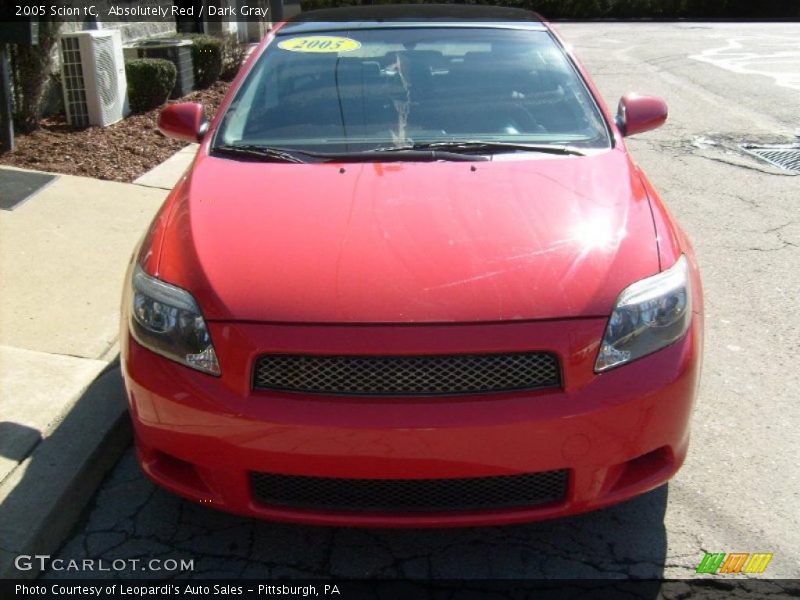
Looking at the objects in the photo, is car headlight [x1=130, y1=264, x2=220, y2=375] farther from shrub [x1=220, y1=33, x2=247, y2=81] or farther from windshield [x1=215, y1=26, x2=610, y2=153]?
shrub [x1=220, y1=33, x2=247, y2=81]

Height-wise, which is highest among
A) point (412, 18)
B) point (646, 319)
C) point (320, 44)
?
point (412, 18)

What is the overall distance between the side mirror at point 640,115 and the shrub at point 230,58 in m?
8.32

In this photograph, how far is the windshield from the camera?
12.4 feet

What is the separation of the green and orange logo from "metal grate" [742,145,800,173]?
5612 mm

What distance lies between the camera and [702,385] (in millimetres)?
3998

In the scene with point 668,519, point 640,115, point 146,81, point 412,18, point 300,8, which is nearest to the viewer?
point 668,519

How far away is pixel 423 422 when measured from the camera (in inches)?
97.7

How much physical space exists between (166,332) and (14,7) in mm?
5074

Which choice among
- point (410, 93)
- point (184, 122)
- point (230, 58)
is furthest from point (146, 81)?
point (410, 93)

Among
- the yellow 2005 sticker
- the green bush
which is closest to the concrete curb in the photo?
the yellow 2005 sticker

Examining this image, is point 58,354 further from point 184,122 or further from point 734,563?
point 734,563

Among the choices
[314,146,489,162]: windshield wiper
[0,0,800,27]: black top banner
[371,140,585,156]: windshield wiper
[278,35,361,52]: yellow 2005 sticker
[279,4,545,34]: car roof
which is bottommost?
[0,0,800,27]: black top banner

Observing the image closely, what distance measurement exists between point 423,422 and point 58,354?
7.35 ft

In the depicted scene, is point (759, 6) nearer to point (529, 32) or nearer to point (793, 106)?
point (793, 106)
